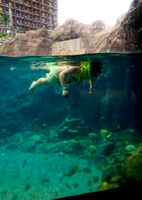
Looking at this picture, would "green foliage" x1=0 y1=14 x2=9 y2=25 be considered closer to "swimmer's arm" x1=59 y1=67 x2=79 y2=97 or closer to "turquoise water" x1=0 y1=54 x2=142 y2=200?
"swimmer's arm" x1=59 y1=67 x2=79 y2=97

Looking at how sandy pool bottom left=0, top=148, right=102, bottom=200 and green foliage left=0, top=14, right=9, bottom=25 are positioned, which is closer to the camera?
green foliage left=0, top=14, right=9, bottom=25

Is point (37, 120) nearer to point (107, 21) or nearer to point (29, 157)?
point (29, 157)

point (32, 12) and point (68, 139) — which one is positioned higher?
point (32, 12)

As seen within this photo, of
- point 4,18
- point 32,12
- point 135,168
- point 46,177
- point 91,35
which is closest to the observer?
point 32,12

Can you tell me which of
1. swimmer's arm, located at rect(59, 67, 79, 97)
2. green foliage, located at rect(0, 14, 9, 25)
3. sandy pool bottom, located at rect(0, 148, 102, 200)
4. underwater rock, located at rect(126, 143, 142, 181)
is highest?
green foliage, located at rect(0, 14, 9, 25)

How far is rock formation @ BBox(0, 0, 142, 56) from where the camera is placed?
11.6 feet

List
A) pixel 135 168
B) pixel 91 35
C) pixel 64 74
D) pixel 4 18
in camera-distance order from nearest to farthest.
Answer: pixel 4 18 < pixel 91 35 < pixel 64 74 < pixel 135 168

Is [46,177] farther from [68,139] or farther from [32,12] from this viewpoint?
[32,12]

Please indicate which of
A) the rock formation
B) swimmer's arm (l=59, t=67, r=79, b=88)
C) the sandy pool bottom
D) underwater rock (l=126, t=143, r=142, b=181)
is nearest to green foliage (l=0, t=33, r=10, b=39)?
the rock formation

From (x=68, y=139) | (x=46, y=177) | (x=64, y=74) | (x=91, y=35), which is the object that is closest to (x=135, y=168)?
(x=46, y=177)

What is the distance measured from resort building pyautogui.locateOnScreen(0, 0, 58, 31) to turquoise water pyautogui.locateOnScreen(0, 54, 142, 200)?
2.30 m

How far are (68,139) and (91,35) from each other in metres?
7.27

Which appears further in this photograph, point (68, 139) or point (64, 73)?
point (68, 139)

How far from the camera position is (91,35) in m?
3.82
